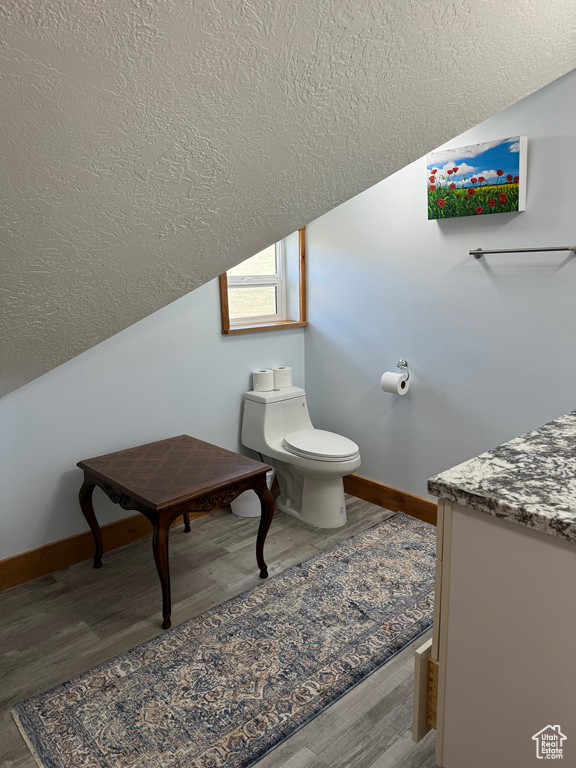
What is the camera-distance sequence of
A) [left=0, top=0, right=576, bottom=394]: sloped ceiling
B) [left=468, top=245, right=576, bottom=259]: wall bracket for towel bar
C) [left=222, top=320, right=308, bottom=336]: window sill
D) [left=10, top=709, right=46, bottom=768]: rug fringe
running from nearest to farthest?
[left=0, top=0, right=576, bottom=394]: sloped ceiling, [left=10, top=709, right=46, bottom=768]: rug fringe, [left=468, top=245, right=576, bottom=259]: wall bracket for towel bar, [left=222, top=320, right=308, bottom=336]: window sill

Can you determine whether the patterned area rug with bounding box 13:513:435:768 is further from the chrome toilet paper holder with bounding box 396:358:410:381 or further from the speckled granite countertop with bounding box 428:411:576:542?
the speckled granite countertop with bounding box 428:411:576:542

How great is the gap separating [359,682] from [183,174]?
5.38 feet

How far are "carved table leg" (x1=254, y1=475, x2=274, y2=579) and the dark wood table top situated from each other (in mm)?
98

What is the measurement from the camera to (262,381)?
3156mm

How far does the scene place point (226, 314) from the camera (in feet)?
9.87

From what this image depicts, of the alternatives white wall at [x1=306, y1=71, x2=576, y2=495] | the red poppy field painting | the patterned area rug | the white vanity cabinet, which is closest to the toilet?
white wall at [x1=306, y1=71, x2=576, y2=495]

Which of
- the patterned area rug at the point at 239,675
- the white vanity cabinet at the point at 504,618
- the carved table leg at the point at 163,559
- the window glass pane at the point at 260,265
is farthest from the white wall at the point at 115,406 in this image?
the white vanity cabinet at the point at 504,618

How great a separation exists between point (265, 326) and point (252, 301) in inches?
8.5

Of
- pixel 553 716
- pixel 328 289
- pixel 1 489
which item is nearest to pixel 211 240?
pixel 553 716

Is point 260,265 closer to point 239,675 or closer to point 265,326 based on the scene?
point 265,326

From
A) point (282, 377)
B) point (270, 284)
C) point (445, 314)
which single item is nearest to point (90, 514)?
point (282, 377)

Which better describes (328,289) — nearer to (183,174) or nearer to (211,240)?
(211,240)

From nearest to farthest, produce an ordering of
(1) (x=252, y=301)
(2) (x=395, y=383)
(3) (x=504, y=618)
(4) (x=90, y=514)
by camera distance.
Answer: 1. (3) (x=504, y=618)
2. (4) (x=90, y=514)
3. (2) (x=395, y=383)
4. (1) (x=252, y=301)

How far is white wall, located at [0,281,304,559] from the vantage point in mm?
2433
